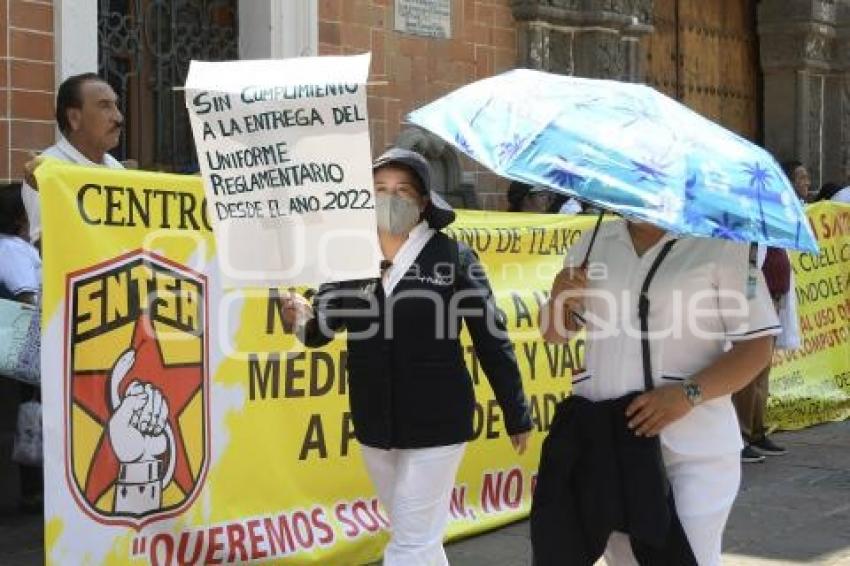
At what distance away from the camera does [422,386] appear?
14.7 ft

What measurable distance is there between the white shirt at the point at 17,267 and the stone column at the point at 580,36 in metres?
5.29

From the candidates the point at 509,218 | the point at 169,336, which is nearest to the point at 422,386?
the point at 169,336

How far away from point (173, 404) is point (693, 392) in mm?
2268

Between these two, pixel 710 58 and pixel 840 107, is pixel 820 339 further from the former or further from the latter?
pixel 840 107

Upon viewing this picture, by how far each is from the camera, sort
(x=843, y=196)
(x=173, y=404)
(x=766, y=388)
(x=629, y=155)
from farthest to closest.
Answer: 1. (x=843, y=196)
2. (x=766, y=388)
3. (x=173, y=404)
4. (x=629, y=155)

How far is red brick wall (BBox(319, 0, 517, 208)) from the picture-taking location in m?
9.34

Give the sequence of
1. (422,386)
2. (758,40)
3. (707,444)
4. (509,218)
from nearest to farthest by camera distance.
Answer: (707,444), (422,386), (509,218), (758,40)

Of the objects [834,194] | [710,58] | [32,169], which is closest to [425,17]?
[834,194]

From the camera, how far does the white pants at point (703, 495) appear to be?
395 cm

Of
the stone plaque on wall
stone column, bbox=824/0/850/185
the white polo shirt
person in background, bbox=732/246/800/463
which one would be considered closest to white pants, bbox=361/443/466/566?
the white polo shirt

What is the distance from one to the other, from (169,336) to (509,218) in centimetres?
237

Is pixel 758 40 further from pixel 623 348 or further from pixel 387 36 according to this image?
pixel 623 348

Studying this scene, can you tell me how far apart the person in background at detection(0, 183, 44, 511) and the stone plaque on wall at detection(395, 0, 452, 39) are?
384 cm

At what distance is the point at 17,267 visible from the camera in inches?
249
